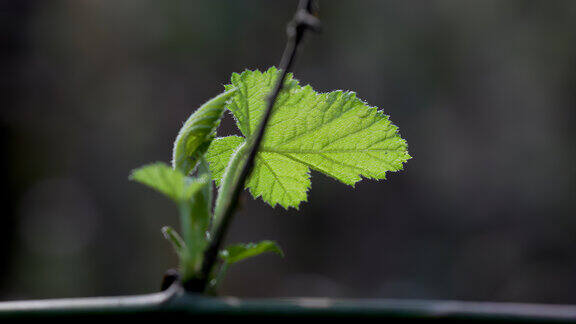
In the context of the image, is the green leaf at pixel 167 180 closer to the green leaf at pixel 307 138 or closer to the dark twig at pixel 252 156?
the dark twig at pixel 252 156

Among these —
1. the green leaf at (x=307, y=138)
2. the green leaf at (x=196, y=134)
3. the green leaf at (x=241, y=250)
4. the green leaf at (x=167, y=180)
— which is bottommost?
the green leaf at (x=241, y=250)

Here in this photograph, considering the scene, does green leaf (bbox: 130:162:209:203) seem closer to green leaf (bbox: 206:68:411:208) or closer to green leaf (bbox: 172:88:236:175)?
green leaf (bbox: 172:88:236:175)

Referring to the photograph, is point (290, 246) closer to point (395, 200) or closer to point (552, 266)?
point (395, 200)

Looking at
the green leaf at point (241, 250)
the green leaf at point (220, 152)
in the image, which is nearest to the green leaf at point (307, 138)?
the green leaf at point (220, 152)

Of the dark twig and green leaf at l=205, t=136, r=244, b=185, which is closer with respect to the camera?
the dark twig

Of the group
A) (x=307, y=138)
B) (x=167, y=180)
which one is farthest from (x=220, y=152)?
(x=167, y=180)

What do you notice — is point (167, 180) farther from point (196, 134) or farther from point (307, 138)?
point (307, 138)

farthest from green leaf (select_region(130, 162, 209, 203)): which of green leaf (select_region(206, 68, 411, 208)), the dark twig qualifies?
green leaf (select_region(206, 68, 411, 208))
